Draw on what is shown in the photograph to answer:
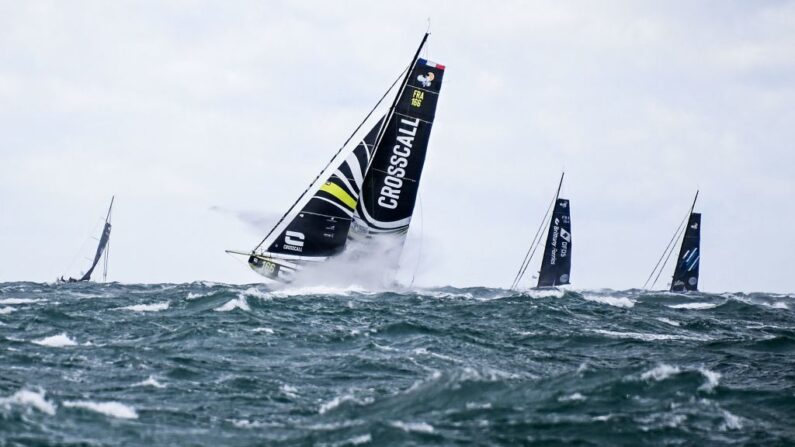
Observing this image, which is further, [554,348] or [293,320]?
[293,320]

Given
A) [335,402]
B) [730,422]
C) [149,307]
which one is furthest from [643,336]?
[149,307]

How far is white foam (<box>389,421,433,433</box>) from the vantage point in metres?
15.0

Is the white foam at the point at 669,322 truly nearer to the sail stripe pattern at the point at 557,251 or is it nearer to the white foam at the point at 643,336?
the white foam at the point at 643,336

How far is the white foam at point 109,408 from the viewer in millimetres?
15719

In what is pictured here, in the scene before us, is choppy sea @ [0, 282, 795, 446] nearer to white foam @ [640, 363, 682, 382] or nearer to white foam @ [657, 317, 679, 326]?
white foam @ [640, 363, 682, 382]

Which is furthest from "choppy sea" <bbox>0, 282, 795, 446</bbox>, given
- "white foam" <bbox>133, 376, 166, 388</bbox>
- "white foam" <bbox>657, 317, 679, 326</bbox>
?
"white foam" <bbox>657, 317, 679, 326</bbox>

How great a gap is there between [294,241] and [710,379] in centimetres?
2554

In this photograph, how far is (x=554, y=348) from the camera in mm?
25234

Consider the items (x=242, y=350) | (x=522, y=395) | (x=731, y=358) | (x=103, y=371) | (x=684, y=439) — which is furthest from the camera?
(x=731, y=358)

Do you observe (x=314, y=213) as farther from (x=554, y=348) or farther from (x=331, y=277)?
(x=554, y=348)

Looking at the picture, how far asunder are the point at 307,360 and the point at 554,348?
709cm

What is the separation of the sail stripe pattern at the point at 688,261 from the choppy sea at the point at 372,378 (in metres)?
39.9

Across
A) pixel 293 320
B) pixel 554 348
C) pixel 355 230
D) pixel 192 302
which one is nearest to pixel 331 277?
pixel 355 230

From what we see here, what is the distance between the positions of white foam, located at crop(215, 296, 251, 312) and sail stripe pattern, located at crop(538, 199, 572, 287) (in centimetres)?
3328
